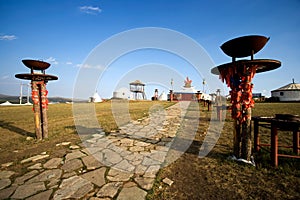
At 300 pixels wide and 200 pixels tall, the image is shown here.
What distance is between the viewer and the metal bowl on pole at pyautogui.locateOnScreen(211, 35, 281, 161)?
3.41 m

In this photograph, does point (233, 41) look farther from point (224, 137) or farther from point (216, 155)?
point (224, 137)

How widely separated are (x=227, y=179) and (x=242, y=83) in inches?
89.1

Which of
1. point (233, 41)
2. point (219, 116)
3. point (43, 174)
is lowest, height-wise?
point (43, 174)

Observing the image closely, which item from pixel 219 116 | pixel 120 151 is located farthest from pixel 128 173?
pixel 219 116

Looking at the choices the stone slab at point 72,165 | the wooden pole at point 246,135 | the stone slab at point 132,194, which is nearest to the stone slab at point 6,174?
the stone slab at point 72,165

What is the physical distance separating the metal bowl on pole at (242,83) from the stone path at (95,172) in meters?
1.79

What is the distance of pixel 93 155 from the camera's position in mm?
4320

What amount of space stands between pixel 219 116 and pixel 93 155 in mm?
8012

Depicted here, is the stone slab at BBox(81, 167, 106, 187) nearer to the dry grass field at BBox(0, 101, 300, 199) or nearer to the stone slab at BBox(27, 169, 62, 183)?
the stone slab at BBox(27, 169, 62, 183)

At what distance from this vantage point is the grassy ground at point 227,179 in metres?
2.52

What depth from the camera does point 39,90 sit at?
5.98 meters

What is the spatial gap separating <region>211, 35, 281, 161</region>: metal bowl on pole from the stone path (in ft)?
5.87

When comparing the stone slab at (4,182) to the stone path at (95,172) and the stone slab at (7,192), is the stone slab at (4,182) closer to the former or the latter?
the stone path at (95,172)

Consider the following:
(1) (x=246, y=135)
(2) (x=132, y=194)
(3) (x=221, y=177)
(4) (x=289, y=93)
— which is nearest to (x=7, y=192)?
(2) (x=132, y=194)
